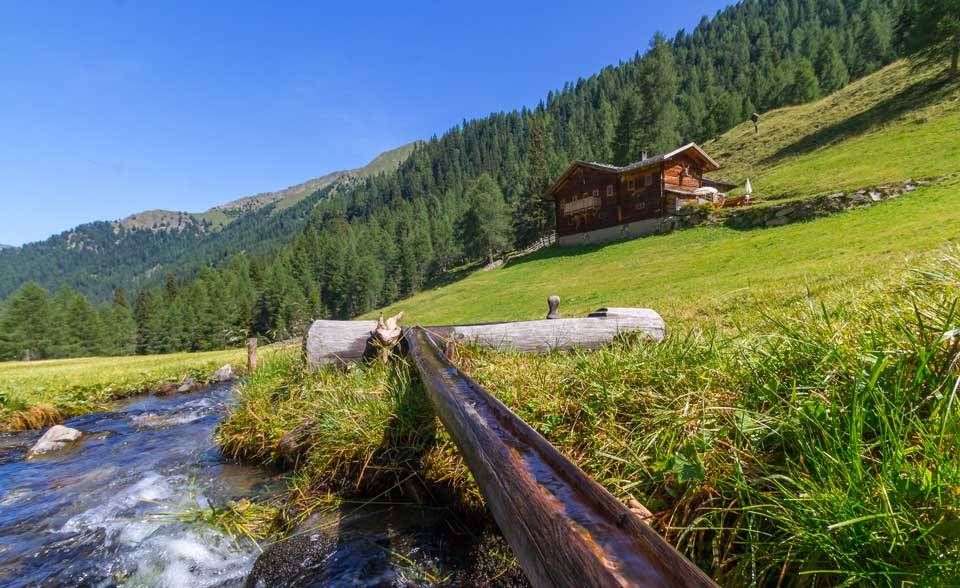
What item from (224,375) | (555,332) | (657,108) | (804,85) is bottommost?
(224,375)

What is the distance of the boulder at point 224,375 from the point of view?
16.8 meters

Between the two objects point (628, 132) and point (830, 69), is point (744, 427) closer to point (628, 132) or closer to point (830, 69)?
point (628, 132)

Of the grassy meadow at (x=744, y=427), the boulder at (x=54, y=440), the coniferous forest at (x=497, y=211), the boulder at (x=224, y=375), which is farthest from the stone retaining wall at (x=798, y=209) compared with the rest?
the coniferous forest at (x=497, y=211)

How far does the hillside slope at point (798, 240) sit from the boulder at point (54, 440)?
480 inches

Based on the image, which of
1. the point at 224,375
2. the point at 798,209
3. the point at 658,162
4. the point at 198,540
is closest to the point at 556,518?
the point at 198,540

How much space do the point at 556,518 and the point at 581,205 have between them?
5044 centimetres

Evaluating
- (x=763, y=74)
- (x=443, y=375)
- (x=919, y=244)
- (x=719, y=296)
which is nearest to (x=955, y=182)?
(x=919, y=244)

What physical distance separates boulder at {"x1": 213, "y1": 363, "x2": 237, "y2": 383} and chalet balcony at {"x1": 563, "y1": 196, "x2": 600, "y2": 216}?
40536mm

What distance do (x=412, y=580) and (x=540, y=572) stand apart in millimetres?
2275

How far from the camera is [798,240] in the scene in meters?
19.3

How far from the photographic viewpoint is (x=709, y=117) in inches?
3499

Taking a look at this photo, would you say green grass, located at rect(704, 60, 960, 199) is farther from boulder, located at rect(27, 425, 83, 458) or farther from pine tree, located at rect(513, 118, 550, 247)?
boulder, located at rect(27, 425, 83, 458)

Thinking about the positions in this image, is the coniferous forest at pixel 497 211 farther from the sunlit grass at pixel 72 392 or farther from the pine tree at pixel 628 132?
the sunlit grass at pixel 72 392

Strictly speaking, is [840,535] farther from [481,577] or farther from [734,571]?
[481,577]
